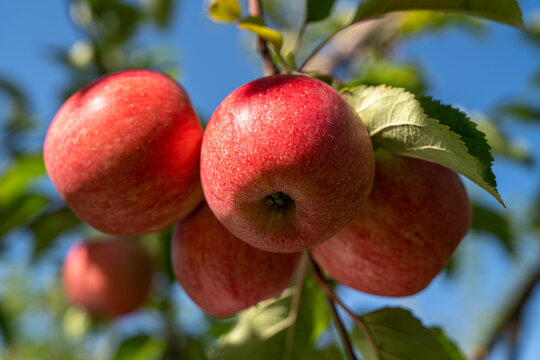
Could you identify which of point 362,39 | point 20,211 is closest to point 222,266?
point 20,211

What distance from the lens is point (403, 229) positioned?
1067 millimetres

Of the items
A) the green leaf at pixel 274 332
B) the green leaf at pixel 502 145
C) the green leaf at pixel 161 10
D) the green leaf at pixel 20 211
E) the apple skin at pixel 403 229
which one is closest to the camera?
the apple skin at pixel 403 229

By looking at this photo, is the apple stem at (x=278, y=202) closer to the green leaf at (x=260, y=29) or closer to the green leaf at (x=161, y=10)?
the green leaf at (x=260, y=29)

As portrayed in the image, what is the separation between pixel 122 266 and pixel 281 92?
2.03m

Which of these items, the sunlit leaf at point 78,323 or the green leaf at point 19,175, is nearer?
the green leaf at point 19,175

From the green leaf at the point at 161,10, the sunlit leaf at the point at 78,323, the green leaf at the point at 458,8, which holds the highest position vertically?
the green leaf at the point at 458,8

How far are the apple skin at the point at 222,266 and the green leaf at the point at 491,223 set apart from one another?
125cm

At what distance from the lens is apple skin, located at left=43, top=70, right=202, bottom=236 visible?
3.32 ft

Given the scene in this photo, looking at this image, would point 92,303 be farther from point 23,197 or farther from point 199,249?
point 199,249

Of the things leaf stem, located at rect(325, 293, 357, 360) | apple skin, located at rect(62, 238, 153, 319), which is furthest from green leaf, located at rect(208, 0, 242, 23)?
apple skin, located at rect(62, 238, 153, 319)

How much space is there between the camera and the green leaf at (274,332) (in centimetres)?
142

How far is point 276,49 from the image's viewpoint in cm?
114

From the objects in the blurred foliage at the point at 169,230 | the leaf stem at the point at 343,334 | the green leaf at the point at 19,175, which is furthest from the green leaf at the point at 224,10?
the green leaf at the point at 19,175

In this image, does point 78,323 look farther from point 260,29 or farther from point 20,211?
point 260,29
